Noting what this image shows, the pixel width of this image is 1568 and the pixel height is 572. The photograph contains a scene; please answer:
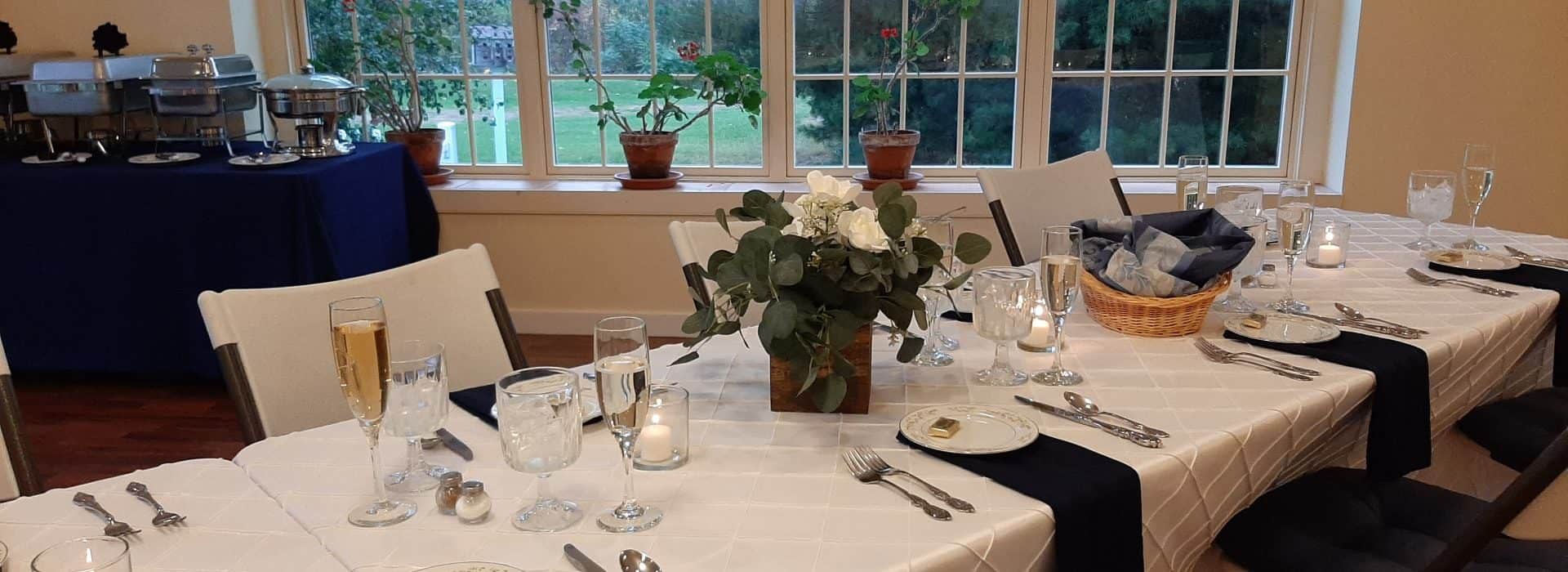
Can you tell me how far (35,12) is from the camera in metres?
3.90

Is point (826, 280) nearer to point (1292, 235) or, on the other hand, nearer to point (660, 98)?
point (1292, 235)

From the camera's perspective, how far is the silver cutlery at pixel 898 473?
3.80ft

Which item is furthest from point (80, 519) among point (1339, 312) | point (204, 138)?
point (204, 138)

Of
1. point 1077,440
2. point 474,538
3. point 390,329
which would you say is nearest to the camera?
point 474,538

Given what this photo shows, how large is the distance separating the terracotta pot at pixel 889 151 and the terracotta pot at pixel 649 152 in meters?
0.66

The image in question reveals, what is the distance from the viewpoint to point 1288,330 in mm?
1749

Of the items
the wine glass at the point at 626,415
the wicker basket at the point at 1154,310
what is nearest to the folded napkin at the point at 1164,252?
the wicker basket at the point at 1154,310

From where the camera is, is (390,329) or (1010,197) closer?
(390,329)

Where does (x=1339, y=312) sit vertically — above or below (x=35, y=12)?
below

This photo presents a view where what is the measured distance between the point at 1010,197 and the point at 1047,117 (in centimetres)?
154

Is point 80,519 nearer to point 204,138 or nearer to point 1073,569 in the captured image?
point 1073,569

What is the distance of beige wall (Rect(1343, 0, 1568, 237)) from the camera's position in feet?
11.7

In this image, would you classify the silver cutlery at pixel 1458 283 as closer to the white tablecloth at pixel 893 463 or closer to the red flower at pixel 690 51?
the white tablecloth at pixel 893 463

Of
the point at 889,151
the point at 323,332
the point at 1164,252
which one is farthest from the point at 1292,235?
the point at 889,151
